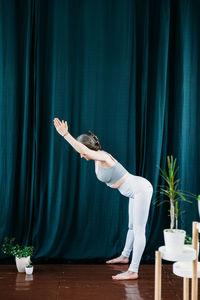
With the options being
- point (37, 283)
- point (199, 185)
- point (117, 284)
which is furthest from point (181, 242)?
point (199, 185)

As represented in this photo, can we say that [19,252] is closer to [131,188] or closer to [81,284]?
[81,284]

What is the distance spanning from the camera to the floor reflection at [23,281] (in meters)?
2.85

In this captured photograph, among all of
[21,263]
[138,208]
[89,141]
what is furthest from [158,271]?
[21,263]

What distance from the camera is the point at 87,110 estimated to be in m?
3.60

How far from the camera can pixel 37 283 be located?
2955mm

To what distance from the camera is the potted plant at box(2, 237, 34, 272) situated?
3205 mm

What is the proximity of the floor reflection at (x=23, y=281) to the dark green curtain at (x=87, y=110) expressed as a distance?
1.33 ft

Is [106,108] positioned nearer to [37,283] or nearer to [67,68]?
[67,68]

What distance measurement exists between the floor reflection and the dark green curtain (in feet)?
1.33

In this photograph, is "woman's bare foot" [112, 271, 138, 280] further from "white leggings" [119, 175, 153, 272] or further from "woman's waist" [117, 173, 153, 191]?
"woman's waist" [117, 173, 153, 191]

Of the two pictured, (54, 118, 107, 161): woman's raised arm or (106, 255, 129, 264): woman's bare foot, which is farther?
(106, 255, 129, 264): woman's bare foot

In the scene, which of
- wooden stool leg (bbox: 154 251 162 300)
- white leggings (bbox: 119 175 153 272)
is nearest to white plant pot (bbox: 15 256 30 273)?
white leggings (bbox: 119 175 153 272)

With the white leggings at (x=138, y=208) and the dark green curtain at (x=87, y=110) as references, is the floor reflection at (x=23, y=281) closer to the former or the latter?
the dark green curtain at (x=87, y=110)

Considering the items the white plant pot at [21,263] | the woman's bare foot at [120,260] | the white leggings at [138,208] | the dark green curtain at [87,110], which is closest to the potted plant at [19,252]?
the white plant pot at [21,263]
